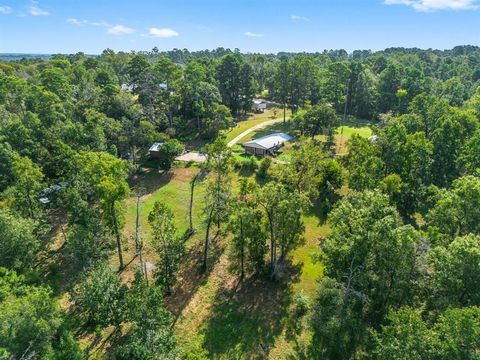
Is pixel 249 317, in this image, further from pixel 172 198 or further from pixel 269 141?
pixel 269 141

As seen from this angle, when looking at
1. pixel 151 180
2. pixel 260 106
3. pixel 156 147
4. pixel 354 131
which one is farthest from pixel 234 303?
pixel 260 106

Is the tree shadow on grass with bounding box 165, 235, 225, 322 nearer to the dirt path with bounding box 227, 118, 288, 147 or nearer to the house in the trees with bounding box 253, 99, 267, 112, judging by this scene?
the dirt path with bounding box 227, 118, 288, 147

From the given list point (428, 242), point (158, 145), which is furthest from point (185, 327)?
point (158, 145)

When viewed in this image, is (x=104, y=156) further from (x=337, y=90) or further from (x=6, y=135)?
(x=337, y=90)

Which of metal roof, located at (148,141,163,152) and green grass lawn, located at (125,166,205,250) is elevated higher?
metal roof, located at (148,141,163,152)

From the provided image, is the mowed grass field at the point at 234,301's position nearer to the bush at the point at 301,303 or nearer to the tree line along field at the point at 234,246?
the tree line along field at the point at 234,246

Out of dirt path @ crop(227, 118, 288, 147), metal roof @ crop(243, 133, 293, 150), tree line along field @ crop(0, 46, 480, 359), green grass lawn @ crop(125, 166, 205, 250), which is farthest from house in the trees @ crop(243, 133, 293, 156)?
green grass lawn @ crop(125, 166, 205, 250)
